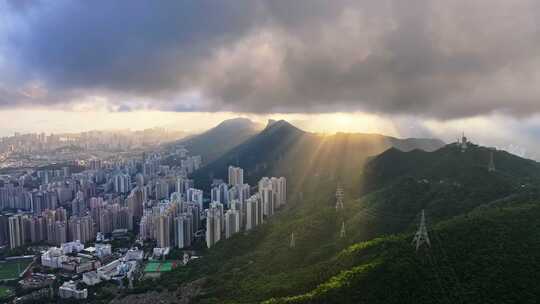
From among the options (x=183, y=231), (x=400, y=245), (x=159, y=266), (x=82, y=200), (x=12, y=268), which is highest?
(x=400, y=245)

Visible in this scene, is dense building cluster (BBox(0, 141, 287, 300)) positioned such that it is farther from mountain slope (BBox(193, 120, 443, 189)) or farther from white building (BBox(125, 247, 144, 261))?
mountain slope (BBox(193, 120, 443, 189))

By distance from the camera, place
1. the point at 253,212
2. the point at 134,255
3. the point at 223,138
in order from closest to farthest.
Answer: the point at 134,255 → the point at 253,212 → the point at 223,138

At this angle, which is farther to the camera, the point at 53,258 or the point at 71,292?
the point at 53,258

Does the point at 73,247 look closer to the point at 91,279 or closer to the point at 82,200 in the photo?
the point at 91,279

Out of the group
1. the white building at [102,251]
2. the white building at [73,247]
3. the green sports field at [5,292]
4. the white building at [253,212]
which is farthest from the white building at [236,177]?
the green sports field at [5,292]

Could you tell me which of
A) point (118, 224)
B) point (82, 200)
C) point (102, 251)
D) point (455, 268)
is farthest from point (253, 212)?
point (455, 268)

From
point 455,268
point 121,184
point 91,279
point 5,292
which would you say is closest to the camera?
point 455,268

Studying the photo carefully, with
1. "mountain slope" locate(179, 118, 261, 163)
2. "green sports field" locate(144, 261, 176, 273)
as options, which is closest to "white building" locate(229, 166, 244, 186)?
"green sports field" locate(144, 261, 176, 273)

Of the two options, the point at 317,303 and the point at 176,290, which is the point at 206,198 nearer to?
the point at 176,290
